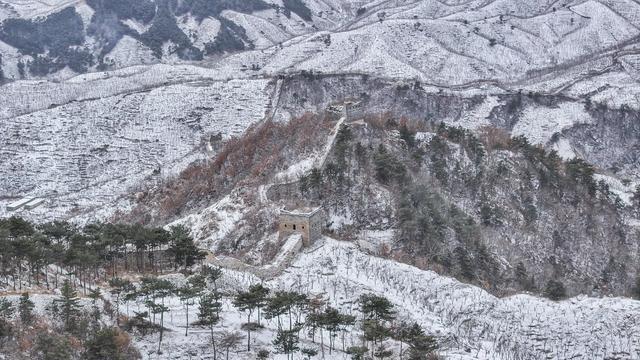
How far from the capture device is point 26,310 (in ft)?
102

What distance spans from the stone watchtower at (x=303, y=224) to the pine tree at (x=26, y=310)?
19.1 m

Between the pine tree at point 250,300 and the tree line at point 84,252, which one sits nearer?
the pine tree at point 250,300

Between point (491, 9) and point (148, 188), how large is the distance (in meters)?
93.6

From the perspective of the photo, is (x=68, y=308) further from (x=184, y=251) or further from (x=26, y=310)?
(x=184, y=251)

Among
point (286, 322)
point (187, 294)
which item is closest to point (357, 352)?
point (286, 322)

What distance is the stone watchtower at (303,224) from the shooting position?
153 feet

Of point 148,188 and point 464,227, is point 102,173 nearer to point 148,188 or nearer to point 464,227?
point 148,188

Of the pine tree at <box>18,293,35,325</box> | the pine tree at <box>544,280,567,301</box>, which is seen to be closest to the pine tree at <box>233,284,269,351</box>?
the pine tree at <box>18,293,35,325</box>

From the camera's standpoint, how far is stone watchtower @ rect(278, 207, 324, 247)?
46.6m

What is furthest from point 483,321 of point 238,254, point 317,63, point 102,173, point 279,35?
point 279,35

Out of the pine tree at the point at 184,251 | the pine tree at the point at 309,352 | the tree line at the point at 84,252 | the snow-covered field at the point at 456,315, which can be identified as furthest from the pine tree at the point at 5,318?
the pine tree at the point at 184,251

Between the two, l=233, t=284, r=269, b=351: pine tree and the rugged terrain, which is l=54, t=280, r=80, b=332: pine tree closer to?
the rugged terrain

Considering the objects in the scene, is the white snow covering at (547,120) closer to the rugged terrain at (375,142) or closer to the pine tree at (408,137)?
the rugged terrain at (375,142)

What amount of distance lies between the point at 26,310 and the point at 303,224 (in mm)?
19678
